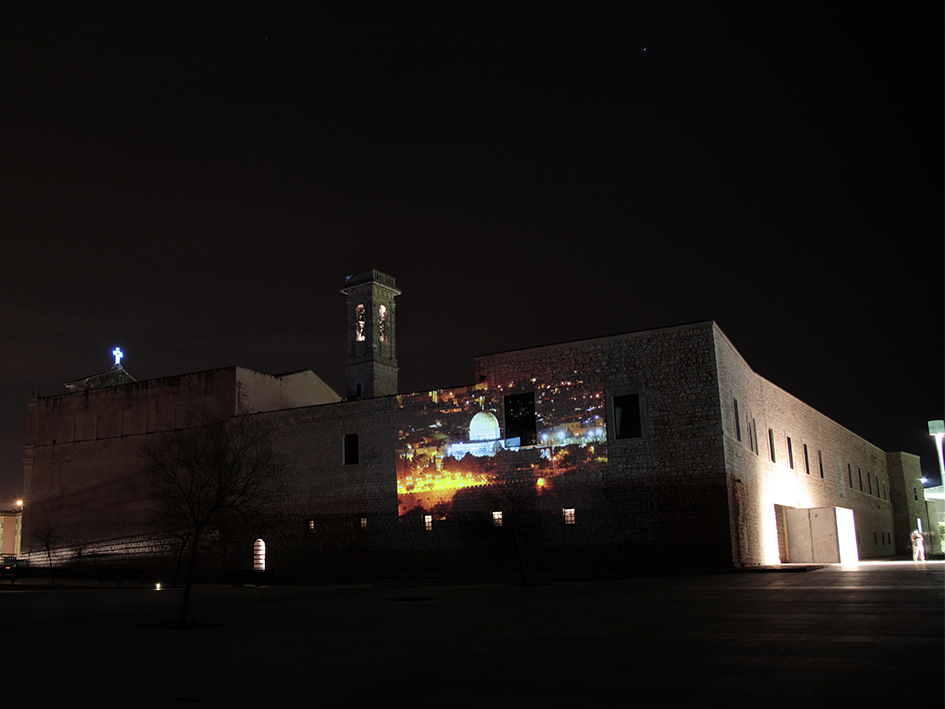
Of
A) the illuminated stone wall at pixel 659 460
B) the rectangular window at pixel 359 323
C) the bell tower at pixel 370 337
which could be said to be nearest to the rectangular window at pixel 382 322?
the bell tower at pixel 370 337

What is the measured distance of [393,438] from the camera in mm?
28594

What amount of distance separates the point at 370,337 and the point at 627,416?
15.7 metres

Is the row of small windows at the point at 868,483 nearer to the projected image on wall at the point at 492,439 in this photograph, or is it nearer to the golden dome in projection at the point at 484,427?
the projected image on wall at the point at 492,439

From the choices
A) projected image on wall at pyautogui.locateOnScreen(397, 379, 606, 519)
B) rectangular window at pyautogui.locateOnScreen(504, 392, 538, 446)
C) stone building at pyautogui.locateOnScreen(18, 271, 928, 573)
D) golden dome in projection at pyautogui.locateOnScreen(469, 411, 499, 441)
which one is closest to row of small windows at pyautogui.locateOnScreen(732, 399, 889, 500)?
stone building at pyautogui.locateOnScreen(18, 271, 928, 573)

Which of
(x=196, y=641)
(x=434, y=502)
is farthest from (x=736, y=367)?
(x=196, y=641)

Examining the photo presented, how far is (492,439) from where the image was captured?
26391 mm

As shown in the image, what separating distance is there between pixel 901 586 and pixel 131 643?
478 inches

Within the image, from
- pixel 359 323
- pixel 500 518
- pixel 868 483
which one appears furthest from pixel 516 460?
pixel 868 483

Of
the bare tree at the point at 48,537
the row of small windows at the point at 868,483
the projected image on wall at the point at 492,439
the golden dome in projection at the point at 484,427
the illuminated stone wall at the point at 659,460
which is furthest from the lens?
the row of small windows at the point at 868,483

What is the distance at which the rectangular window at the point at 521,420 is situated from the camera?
25.7m

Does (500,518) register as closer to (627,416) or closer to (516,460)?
(516,460)

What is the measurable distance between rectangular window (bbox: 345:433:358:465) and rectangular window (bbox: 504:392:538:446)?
6.63 meters

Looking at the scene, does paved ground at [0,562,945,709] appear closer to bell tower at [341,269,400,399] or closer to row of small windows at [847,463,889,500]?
bell tower at [341,269,400,399]

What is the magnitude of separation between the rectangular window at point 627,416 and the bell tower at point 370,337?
14612mm
